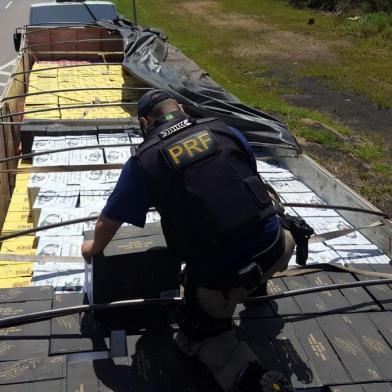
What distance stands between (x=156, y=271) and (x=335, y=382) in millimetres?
1292

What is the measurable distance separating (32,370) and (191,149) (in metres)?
1.58

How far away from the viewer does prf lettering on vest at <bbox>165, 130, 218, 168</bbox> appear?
10.1 ft

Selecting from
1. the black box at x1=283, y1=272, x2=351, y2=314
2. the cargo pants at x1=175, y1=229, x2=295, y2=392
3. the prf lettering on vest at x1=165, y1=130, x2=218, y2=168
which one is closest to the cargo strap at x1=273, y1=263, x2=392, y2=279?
the black box at x1=283, y1=272, x2=351, y2=314

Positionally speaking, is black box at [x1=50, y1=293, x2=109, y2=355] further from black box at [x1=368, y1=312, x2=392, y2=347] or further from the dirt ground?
the dirt ground

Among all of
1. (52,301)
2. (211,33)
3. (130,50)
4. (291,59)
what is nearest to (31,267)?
(52,301)

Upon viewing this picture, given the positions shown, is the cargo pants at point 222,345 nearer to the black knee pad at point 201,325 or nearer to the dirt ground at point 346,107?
the black knee pad at point 201,325

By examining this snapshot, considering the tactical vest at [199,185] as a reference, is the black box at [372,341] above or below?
below

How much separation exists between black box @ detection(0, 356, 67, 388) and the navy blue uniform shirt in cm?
94

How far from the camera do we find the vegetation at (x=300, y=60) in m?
10.8

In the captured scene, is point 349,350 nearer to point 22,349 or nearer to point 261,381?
Result: point 261,381

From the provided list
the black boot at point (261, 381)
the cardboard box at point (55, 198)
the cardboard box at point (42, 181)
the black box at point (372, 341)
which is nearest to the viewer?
the black boot at point (261, 381)

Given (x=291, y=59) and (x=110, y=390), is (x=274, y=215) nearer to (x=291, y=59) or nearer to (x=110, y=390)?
(x=110, y=390)

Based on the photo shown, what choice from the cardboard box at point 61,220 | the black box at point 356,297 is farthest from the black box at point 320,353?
the cardboard box at point 61,220

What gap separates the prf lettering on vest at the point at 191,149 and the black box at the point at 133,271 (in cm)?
74
